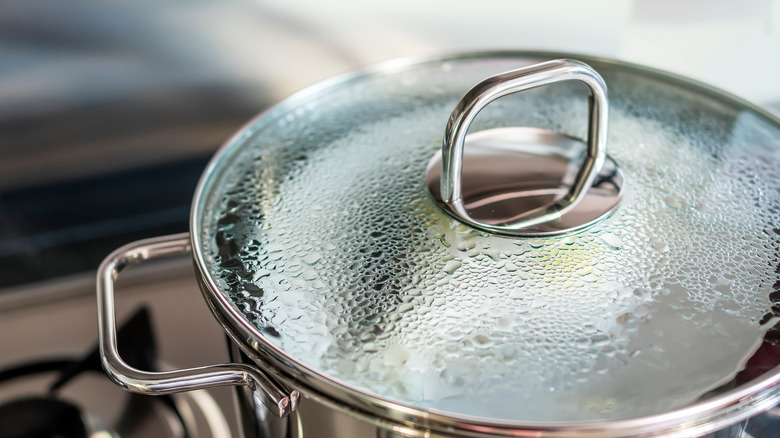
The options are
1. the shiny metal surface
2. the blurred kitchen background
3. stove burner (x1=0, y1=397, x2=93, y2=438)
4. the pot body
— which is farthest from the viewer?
the blurred kitchen background

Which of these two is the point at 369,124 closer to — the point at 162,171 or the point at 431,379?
the point at 431,379

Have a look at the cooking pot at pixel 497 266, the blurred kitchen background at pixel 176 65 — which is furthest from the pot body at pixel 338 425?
the blurred kitchen background at pixel 176 65

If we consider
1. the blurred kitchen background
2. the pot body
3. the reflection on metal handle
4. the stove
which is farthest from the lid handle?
the blurred kitchen background

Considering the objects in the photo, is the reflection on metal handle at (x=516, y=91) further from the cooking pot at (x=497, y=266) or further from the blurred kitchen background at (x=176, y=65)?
the blurred kitchen background at (x=176, y=65)

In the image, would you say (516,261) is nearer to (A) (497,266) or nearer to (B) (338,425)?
(A) (497,266)

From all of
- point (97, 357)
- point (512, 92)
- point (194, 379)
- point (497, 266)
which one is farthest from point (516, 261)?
point (97, 357)

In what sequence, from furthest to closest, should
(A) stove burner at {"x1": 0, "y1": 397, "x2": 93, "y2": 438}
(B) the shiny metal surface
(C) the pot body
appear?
(A) stove burner at {"x1": 0, "y1": 397, "x2": 93, "y2": 438}
(B) the shiny metal surface
(C) the pot body

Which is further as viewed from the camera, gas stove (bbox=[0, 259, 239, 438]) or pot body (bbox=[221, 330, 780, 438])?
gas stove (bbox=[0, 259, 239, 438])

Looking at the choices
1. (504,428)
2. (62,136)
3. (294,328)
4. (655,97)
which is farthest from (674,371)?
(62,136)

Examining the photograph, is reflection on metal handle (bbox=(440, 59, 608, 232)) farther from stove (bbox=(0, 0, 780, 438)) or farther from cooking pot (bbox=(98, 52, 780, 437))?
stove (bbox=(0, 0, 780, 438))
